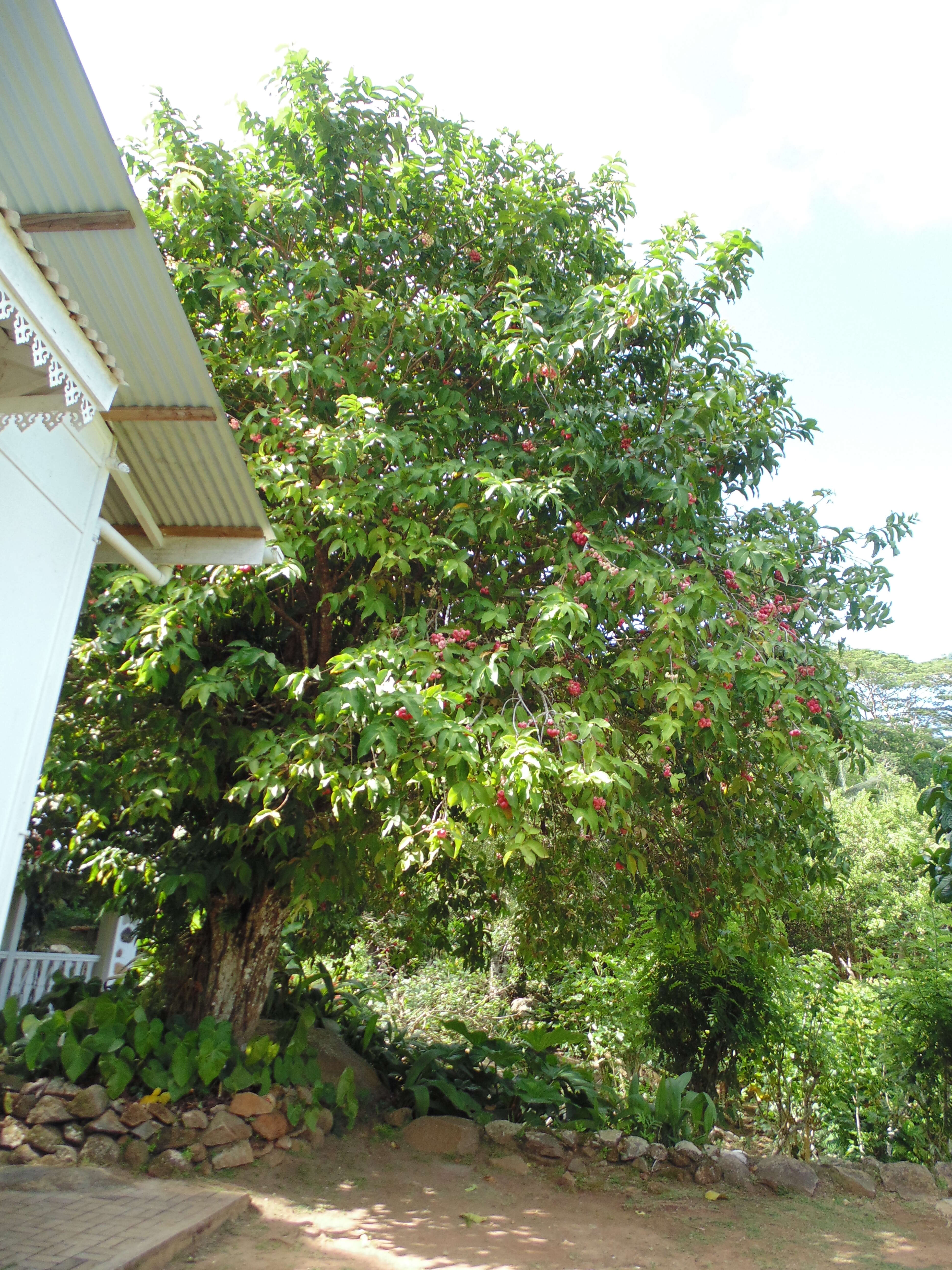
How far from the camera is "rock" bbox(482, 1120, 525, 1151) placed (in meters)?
6.44

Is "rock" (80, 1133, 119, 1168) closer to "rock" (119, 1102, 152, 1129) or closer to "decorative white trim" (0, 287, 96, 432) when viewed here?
"rock" (119, 1102, 152, 1129)

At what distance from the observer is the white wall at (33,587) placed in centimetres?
287

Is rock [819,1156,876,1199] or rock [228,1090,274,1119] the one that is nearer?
rock [228,1090,274,1119]

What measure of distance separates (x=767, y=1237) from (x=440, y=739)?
4037 millimetres

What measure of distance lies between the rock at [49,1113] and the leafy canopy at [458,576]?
1.33 meters

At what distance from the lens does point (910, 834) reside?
13.9 meters

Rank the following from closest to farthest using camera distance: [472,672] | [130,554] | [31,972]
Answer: [130,554]
[472,672]
[31,972]

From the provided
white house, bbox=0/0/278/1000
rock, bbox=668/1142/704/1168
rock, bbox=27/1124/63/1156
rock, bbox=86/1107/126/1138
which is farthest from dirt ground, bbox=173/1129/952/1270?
white house, bbox=0/0/278/1000

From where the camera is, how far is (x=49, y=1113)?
5.39 m

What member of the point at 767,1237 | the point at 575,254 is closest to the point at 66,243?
the point at 575,254

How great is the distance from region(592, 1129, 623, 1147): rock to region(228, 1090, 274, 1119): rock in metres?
2.45

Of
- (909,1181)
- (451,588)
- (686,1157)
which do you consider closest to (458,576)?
(451,588)

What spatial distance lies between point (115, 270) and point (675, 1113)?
6.87 metres

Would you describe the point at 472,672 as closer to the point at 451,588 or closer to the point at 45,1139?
the point at 451,588
